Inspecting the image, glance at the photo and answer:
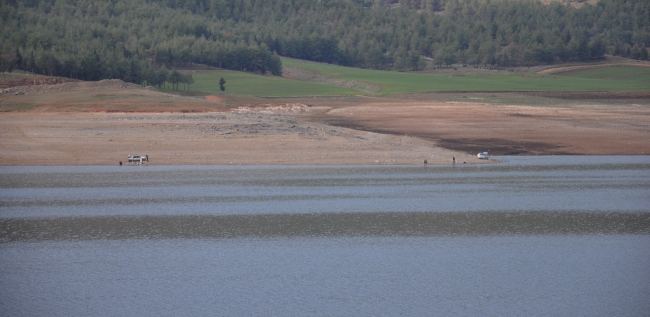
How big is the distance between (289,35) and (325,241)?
383 ft

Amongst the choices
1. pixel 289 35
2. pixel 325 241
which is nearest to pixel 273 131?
pixel 325 241

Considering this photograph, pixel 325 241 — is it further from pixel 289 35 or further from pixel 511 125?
pixel 289 35

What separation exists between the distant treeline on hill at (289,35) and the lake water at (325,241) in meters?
40.5

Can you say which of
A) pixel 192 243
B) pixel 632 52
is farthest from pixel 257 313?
pixel 632 52

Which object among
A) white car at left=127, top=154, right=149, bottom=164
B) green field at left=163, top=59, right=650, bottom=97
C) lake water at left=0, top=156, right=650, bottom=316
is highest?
green field at left=163, top=59, right=650, bottom=97

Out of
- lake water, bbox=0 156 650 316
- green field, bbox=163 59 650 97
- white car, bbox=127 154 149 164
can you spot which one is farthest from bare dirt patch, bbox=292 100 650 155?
green field, bbox=163 59 650 97

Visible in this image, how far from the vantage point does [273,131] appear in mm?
43938

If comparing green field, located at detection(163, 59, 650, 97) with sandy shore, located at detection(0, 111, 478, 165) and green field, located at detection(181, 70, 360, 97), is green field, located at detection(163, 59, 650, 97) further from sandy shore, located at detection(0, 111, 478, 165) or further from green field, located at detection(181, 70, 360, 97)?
sandy shore, located at detection(0, 111, 478, 165)

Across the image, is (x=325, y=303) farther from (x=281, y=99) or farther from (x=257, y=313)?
(x=281, y=99)

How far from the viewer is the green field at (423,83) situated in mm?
79688

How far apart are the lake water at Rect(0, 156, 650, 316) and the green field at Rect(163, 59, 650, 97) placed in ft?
137

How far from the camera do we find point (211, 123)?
45.9 metres

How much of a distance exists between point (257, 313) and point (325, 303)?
1771 mm

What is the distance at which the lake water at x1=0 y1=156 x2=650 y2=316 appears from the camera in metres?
18.4
